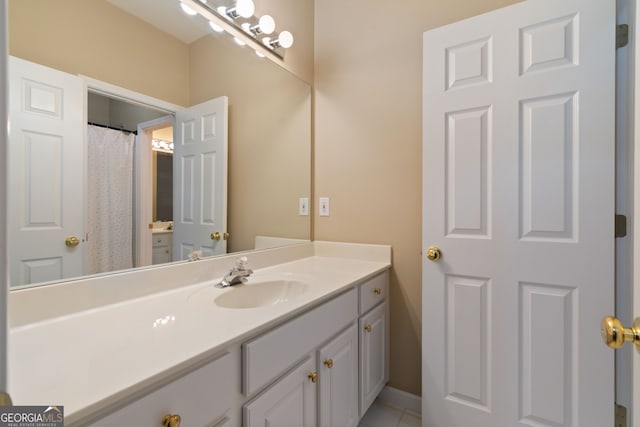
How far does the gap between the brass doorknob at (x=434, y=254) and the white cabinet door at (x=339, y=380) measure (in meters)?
0.47

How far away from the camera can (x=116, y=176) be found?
99 centimetres

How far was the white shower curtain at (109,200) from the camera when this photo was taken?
93 cm

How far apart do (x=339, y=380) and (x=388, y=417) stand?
25.0 inches

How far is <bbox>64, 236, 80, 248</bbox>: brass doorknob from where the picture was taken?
88 cm

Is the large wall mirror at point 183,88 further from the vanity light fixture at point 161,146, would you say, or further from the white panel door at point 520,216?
the white panel door at point 520,216

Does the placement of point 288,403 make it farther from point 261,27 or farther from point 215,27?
point 261,27

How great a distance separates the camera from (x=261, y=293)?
4.14 ft

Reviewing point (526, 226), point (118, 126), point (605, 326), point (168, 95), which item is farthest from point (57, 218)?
point (526, 226)

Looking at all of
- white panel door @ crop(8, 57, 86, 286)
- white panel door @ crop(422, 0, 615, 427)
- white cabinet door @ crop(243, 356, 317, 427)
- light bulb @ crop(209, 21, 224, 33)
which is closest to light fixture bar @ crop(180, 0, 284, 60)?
light bulb @ crop(209, 21, 224, 33)

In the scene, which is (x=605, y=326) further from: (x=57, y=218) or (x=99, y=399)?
(x=57, y=218)

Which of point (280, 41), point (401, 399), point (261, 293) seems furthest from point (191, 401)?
point (280, 41)

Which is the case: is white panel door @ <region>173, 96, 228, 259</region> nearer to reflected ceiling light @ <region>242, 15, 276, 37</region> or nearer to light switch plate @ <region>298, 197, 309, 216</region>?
reflected ceiling light @ <region>242, 15, 276, 37</region>

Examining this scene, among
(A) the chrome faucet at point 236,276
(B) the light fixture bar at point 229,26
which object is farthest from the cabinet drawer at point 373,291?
(B) the light fixture bar at point 229,26

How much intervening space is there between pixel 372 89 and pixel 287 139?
0.58m
